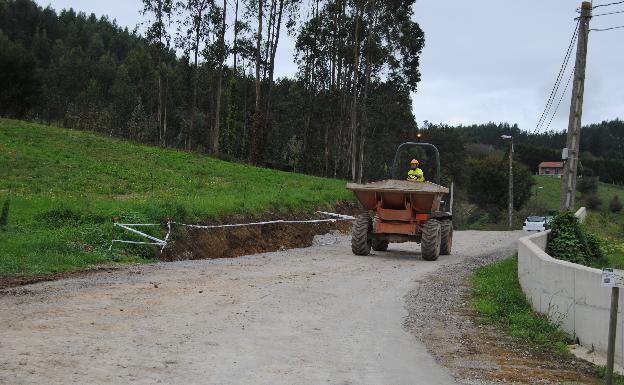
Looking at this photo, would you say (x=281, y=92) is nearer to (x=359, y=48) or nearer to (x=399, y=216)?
(x=359, y=48)

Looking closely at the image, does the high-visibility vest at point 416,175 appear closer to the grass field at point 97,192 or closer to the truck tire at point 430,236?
the truck tire at point 430,236

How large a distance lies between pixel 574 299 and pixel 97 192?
59.1 ft

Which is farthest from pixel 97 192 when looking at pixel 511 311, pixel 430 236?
pixel 511 311

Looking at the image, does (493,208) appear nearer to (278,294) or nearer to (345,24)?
(345,24)

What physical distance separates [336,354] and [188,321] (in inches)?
85.2

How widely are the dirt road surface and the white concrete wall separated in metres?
2.16

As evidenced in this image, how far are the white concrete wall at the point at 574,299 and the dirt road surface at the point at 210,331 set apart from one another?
216 centimetres

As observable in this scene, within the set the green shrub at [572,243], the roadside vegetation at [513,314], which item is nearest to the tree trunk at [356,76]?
the green shrub at [572,243]

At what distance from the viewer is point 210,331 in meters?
8.21

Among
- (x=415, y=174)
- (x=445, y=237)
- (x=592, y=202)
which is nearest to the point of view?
(x=415, y=174)

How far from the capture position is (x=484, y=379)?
7051 millimetres

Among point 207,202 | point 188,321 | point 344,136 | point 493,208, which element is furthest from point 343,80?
point 188,321

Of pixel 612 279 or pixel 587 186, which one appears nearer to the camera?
pixel 612 279

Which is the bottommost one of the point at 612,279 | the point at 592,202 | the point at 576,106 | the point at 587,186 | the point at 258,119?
the point at 612,279
